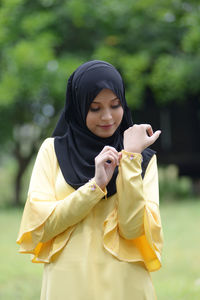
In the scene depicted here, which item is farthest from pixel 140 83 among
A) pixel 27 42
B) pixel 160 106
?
pixel 27 42

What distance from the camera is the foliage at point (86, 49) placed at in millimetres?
13523

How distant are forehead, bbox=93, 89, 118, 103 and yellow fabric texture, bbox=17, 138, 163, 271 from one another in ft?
0.82

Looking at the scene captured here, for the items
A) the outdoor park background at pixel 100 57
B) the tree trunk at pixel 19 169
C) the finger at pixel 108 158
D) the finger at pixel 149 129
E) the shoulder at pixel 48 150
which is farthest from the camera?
the tree trunk at pixel 19 169

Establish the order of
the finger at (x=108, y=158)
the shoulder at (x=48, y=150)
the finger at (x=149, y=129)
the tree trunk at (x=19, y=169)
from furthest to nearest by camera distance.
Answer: the tree trunk at (x=19, y=169)
the shoulder at (x=48, y=150)
the finger at (x=149, y=129)
the finger at (x=108, y=158)

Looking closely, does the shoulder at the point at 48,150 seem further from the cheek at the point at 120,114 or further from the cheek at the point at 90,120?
the cheek at the point at 120,114

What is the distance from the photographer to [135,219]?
2.05 m

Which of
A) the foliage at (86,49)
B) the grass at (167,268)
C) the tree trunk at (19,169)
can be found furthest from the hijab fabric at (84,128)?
the tree trunk at (19,169)

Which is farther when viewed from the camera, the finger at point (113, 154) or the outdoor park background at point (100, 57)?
the outdoor park background at point (100, 57)

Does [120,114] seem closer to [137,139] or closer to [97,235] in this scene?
[137,139]

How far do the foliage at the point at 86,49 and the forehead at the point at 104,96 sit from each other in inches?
438

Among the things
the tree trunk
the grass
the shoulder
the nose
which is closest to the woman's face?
the nose

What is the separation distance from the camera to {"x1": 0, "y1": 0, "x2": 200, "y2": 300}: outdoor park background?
1348cm

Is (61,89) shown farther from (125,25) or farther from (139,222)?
(139,222)

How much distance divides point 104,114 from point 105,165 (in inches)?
9.5
